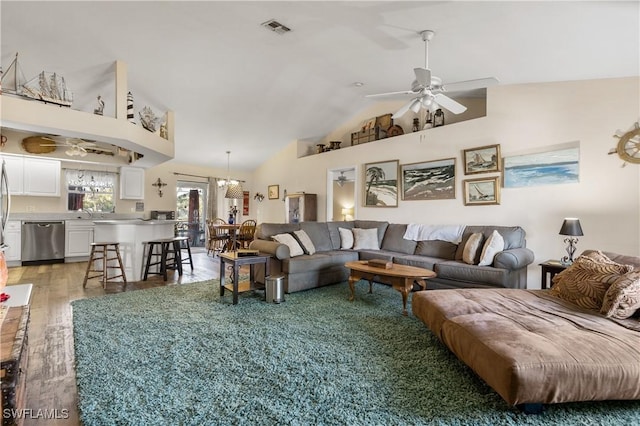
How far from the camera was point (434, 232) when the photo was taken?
4.79 metres

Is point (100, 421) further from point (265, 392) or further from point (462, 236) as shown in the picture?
point (462, 236)

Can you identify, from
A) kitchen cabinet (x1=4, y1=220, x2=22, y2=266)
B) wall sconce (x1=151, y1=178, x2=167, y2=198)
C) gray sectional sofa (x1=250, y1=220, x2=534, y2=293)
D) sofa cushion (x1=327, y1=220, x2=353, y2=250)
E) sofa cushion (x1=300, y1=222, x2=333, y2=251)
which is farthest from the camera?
wall sconce (x1=151, y1=178, x2=167, y2=198)

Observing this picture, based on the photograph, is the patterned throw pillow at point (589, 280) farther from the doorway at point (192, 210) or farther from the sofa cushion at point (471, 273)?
the doorway at point (192, 210)

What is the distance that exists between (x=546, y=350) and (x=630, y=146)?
129 inches

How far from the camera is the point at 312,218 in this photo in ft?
24.0

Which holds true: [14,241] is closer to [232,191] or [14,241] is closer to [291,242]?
[232,191]

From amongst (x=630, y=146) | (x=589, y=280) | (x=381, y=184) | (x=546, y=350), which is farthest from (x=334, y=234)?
(x=630, y=146)

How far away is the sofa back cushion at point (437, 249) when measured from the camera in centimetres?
443

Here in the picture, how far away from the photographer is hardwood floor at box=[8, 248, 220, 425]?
5.67ft

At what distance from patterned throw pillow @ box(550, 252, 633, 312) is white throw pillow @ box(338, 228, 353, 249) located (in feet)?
9.69

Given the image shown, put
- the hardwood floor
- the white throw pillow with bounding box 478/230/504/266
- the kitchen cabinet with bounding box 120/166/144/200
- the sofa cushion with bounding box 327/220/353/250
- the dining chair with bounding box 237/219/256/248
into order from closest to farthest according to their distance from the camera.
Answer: the hardwood floor < the white throw pillow with bounding box 478/230/504/266 < the sofa cushion with bounding box 327/220/353/250 < the kitchen cabinet with bounding box 120/166/144/200 < the dining chair with bounding box 237/219/256/248

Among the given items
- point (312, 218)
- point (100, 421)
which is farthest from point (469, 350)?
point (312, 218)

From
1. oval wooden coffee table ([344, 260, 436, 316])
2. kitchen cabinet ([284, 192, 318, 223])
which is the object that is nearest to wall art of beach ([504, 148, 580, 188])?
oval wooden coffee table ([344, 260, 436, 316])

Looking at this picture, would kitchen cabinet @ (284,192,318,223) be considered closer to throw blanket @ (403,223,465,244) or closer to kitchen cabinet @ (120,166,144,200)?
throw blanket @ (403,223,465,244)
